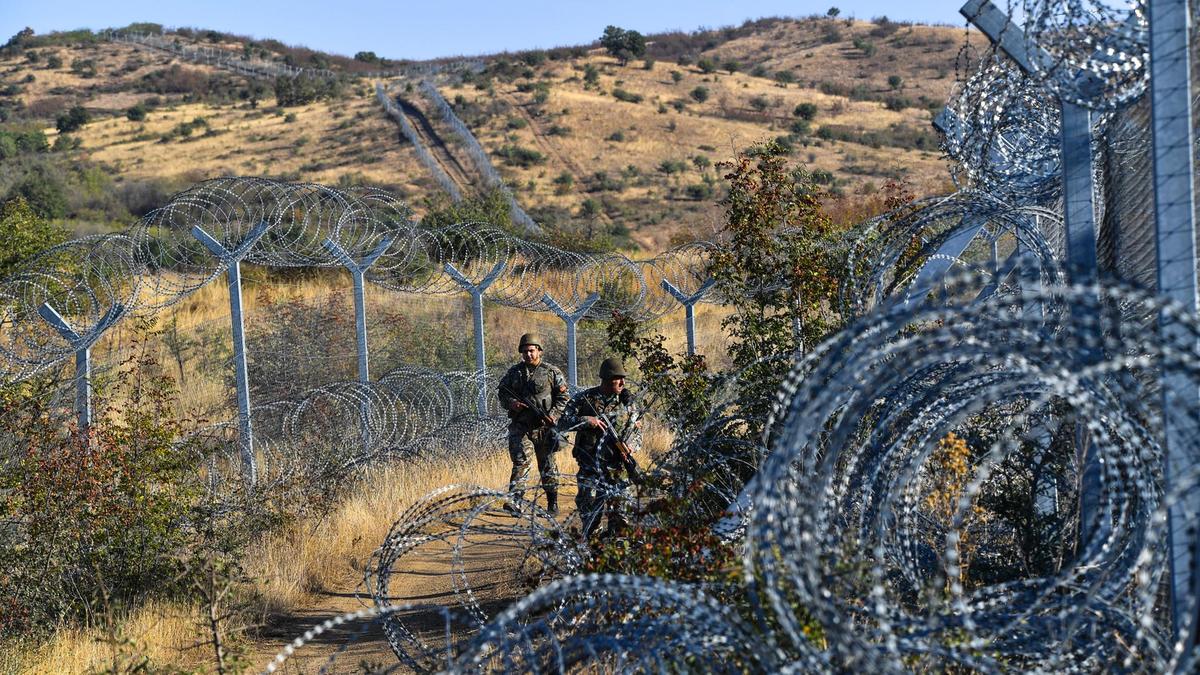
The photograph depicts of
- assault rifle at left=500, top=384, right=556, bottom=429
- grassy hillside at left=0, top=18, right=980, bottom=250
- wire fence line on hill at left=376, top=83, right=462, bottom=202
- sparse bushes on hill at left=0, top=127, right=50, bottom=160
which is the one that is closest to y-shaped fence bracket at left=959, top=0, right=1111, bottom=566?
assault rifle at left=500, top=384, right=556, bottom=429

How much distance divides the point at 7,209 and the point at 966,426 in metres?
15.6

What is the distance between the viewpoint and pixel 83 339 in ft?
28.6

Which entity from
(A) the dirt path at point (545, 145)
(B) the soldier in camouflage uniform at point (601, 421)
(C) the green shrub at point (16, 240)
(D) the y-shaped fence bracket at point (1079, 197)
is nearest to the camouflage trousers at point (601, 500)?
(B) the soldier in camouflage uniform at point (601, 421)

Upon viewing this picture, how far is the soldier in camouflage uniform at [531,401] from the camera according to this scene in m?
9.66

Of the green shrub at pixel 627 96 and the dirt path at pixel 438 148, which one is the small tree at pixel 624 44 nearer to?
the green shrub at pixel 627 96

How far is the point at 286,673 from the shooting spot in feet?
20.9

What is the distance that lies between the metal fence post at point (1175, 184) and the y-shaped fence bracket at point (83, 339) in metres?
7.02

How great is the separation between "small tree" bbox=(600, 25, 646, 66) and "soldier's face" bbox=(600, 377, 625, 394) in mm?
64604

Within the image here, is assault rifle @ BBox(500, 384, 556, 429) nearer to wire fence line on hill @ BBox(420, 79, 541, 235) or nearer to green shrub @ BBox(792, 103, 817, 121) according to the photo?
wire fence line on hill @ BBox(420, 79, 541, 235)

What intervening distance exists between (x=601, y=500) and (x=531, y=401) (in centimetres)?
314

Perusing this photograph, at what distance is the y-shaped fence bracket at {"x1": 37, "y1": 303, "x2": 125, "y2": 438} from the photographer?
846 cm

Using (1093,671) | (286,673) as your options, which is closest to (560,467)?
(286,673)

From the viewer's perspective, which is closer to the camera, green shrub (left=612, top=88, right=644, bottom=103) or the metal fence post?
the metal fence post

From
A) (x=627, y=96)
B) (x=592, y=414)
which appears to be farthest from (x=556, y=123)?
(x=592, y=414)
